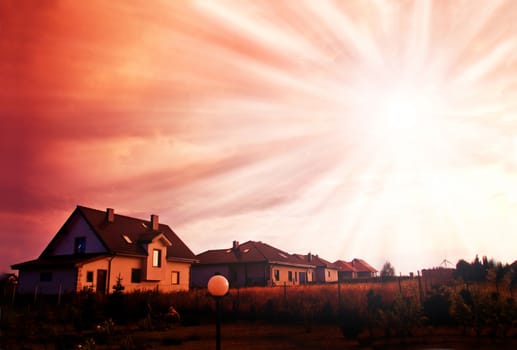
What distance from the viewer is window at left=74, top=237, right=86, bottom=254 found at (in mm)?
34938

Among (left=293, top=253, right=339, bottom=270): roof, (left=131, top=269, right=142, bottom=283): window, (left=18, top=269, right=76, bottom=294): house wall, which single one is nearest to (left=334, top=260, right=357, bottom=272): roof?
(left=293, top=253, right=339, bottom=270): roof

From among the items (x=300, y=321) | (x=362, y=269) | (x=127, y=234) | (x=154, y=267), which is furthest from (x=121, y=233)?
(x=362, y=269)

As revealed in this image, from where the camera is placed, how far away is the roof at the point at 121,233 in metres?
34.4

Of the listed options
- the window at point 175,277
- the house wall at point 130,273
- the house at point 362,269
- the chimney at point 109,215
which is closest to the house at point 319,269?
the house at point 362,269

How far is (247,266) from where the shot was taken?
45.8 metres

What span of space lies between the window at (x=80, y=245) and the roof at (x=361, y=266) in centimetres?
5595

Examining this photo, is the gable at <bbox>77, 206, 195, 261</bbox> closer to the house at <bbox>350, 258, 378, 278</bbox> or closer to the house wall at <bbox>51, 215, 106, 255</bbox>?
Answer: the house wall at <bbox>51, 215, 106, 255</bbox>

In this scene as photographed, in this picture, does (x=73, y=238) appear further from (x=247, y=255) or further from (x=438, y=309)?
(x=438, y=309)

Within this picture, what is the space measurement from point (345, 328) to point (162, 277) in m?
24.7

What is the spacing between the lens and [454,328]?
53.6ft

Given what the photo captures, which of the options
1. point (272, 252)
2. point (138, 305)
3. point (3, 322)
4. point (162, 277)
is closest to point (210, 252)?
point (272, 252)

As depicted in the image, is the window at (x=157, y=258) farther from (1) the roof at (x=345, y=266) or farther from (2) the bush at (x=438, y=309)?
(1) the roof at (x=345, y=266)

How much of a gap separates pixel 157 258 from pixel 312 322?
2116 centimetres

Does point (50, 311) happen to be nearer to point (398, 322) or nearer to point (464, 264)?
point (398, 322)
